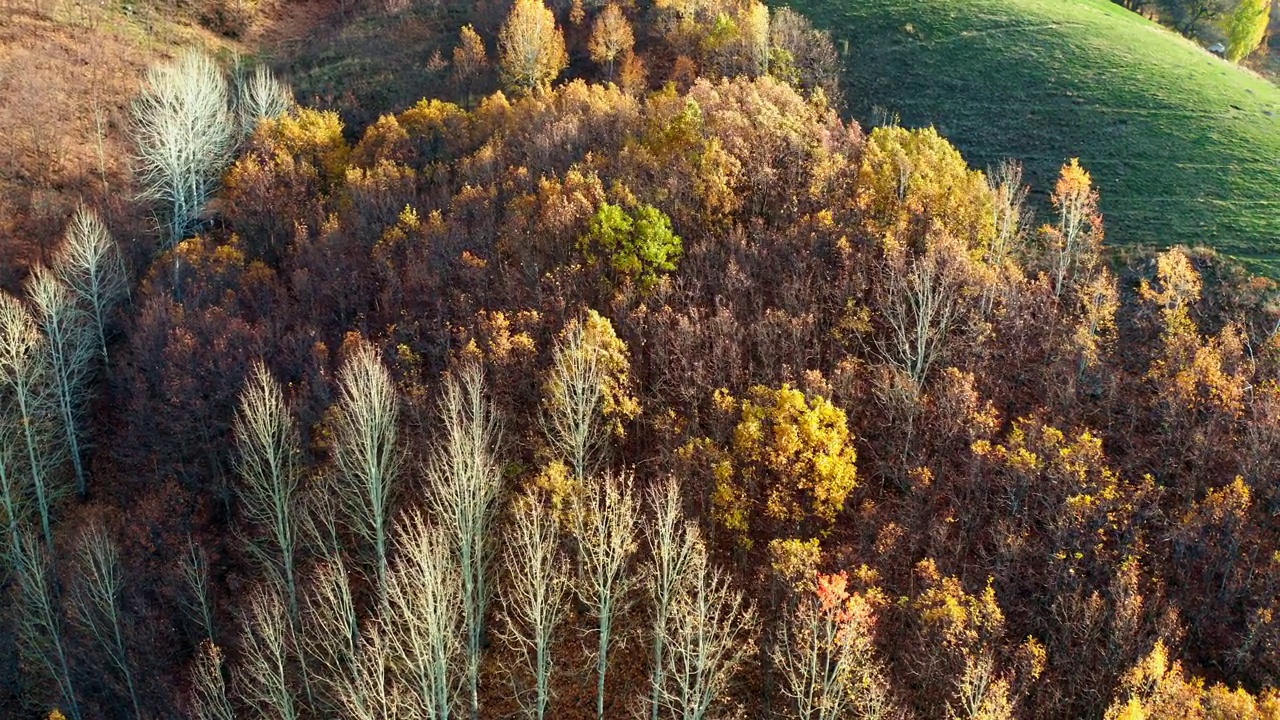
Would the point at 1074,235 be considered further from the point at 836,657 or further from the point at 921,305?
the point at 836,657

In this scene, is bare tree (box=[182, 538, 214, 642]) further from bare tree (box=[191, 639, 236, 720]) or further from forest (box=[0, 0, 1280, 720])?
bare tree (box=[191, 639, 236, 720])

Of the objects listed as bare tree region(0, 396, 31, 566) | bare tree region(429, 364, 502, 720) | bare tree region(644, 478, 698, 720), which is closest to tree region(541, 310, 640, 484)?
bare tree region(429, 364, 502, 720)

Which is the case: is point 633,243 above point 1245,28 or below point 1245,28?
below

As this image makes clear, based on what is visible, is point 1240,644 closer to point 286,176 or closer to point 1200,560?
point 1200,560

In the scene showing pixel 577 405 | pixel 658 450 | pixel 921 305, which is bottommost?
pixel 658 450

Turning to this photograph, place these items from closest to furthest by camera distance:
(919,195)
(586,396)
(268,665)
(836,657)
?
1. (836,657)
2. (268,665)
3. (586,396)
4. (919,195)

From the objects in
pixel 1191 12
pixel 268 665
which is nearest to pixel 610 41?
pixel 268 665

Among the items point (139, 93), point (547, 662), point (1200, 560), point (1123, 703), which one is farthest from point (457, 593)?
point (139, 93)
